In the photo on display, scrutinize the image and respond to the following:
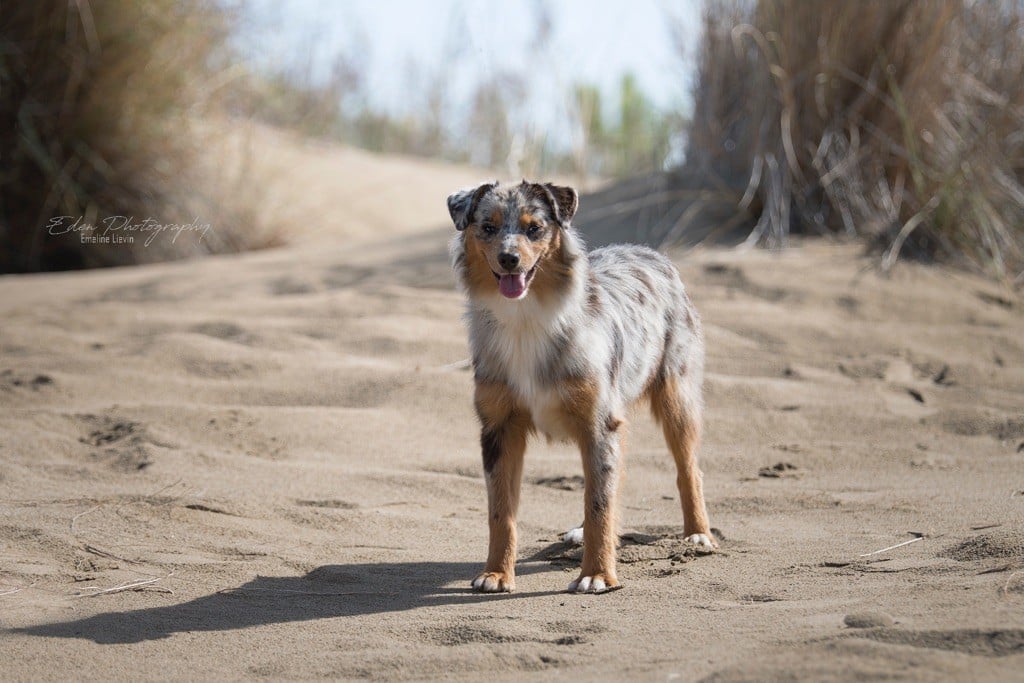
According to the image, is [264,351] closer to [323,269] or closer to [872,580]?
[323,269]

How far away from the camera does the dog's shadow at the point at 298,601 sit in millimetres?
3887

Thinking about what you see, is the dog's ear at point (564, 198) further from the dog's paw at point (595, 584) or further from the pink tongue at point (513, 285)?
the dog's paw at point (595, 584)

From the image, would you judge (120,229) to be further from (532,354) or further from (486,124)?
(532,354)

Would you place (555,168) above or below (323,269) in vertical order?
above

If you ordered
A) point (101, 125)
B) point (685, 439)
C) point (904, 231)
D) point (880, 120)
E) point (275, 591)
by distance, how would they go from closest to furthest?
1. point (275, 591)
2. point (685, 439)
3. point (904, 231)
4. point (880, 120)
5. point (101, 125)

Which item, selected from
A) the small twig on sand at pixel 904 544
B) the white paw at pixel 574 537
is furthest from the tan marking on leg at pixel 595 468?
the small twig on sand at pixel 904 544

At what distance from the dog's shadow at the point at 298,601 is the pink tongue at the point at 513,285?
3.76ft

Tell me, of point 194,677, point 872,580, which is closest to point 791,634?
point 872,580

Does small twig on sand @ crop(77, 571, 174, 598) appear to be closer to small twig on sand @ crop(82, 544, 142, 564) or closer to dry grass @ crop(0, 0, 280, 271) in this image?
small twig on sand @ crop(82, 544, 142, 564)

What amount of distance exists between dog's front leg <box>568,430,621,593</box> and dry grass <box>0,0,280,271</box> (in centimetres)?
696

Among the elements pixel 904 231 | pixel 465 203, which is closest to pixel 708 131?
pixel 904 231

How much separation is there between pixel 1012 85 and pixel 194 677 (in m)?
7.80

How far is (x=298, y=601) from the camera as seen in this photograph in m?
4.20

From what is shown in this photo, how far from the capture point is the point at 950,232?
27.6 ft
